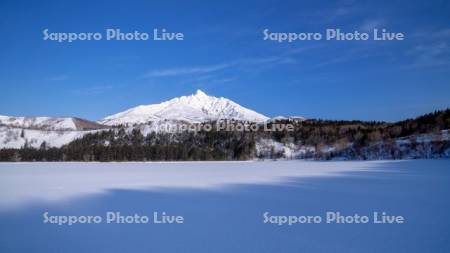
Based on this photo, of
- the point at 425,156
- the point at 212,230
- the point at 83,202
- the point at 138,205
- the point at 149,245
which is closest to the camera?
the point at 149,245

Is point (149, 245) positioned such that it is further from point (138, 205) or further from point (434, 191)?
point (434, 191)

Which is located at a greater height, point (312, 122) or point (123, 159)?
Result: point (312, 122)

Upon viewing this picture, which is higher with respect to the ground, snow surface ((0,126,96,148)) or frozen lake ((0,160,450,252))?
snow surface ((0,126,96,148))

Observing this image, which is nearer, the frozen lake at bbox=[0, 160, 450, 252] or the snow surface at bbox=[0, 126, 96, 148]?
the frozen lake at bbox=[0, 160, 450, 252]

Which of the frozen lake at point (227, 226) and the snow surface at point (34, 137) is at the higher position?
the snow surface at point (34, 137)

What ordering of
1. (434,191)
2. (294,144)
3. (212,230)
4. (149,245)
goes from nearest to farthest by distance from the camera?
(149,245)
(212,230)
(434,191)
(294,144)

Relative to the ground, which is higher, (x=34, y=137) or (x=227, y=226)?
(x=34, y=137)

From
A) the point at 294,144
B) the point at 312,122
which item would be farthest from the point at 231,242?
the point at 312,122

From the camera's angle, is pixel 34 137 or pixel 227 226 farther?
pixel 34 137

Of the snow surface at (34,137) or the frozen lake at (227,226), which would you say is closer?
the frozen lake at (227,226)

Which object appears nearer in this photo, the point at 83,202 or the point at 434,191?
the point at 83,202
